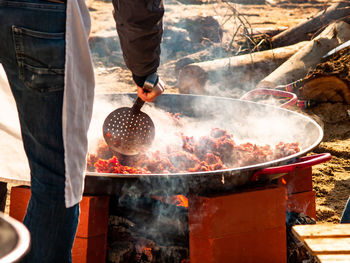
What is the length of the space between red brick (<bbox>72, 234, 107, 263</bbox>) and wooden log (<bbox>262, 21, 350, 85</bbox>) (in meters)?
3.63

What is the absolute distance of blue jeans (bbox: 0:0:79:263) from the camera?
1516mm

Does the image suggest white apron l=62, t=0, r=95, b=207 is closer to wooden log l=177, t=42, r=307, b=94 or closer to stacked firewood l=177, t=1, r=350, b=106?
stacked firewood l=177, t=1, r=350, b=106

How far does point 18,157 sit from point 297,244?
1.61 m

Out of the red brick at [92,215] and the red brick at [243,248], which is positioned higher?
the red brick at [92,215]

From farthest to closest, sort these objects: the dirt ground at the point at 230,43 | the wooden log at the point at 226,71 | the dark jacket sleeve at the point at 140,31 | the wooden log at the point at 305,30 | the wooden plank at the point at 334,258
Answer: the wooden log at the point at 305,30
the wooden log at the point at 226,71
the dirt ground at the point at 230,43
the dark jacket sleeve at the point at 140,31
the wooden plank at the point at 334,258

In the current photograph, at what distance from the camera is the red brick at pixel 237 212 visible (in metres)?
2.14

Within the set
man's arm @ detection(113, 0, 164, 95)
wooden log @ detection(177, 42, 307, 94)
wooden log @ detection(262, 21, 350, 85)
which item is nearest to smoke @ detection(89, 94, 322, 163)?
man's arm @ detection(113, 0, 164, 95)

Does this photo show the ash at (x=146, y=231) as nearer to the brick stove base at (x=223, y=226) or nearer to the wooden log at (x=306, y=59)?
the brick stove base at (x=223, y=226)

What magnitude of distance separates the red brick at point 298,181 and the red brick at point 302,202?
1.0 inches

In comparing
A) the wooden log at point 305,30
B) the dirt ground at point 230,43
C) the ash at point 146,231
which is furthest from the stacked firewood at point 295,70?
the ash at point 146,231

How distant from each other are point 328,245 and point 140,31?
114 centimetres

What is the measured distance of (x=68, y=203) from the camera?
165 centimetres

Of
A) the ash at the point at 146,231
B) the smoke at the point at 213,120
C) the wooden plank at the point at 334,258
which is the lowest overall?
the ash at the point at 146,231

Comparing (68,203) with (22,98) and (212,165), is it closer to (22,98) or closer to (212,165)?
(22,98)
